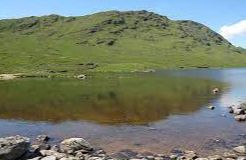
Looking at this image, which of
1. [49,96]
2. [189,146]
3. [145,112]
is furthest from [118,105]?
[189,146]

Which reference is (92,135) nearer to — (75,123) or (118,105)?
(75,123)

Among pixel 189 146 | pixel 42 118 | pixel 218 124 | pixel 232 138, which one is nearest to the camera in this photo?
pixel 189 146

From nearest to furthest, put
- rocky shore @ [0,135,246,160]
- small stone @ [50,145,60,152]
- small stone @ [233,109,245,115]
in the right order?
1. rocky shore @ [0,135,246,160]
2. small stone @ [50,145,60,152]
3. small stone @ [233,109,245,115]

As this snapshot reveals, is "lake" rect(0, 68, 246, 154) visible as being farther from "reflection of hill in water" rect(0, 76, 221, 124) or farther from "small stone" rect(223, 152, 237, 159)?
"small stone" rect(223, 152, 237, 159)

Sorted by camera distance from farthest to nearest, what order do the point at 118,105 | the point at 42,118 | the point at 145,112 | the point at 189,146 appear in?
the point at 118,105 < the point at 145,112 < the point at 42,118 < the point at 189,146

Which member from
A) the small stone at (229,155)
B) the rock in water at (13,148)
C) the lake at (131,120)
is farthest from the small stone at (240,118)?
the rock in water at (13,148)

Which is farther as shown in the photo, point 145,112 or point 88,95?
point 88,95

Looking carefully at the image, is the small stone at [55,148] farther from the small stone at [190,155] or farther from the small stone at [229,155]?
the small stone at [229,155]

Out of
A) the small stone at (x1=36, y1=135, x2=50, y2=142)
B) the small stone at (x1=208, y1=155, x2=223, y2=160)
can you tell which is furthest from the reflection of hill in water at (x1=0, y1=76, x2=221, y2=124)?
the small stone at (x1=208, y1=155, x2=223, y2=160)

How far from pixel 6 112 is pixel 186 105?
3466cm

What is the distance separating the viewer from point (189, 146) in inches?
1800

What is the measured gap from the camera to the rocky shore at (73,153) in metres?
36.8

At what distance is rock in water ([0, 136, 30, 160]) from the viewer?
36178mm

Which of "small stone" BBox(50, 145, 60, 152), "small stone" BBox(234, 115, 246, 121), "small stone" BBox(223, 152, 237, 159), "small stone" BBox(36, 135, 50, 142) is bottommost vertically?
"small stone" BBox(223, 152, 237, 159)
